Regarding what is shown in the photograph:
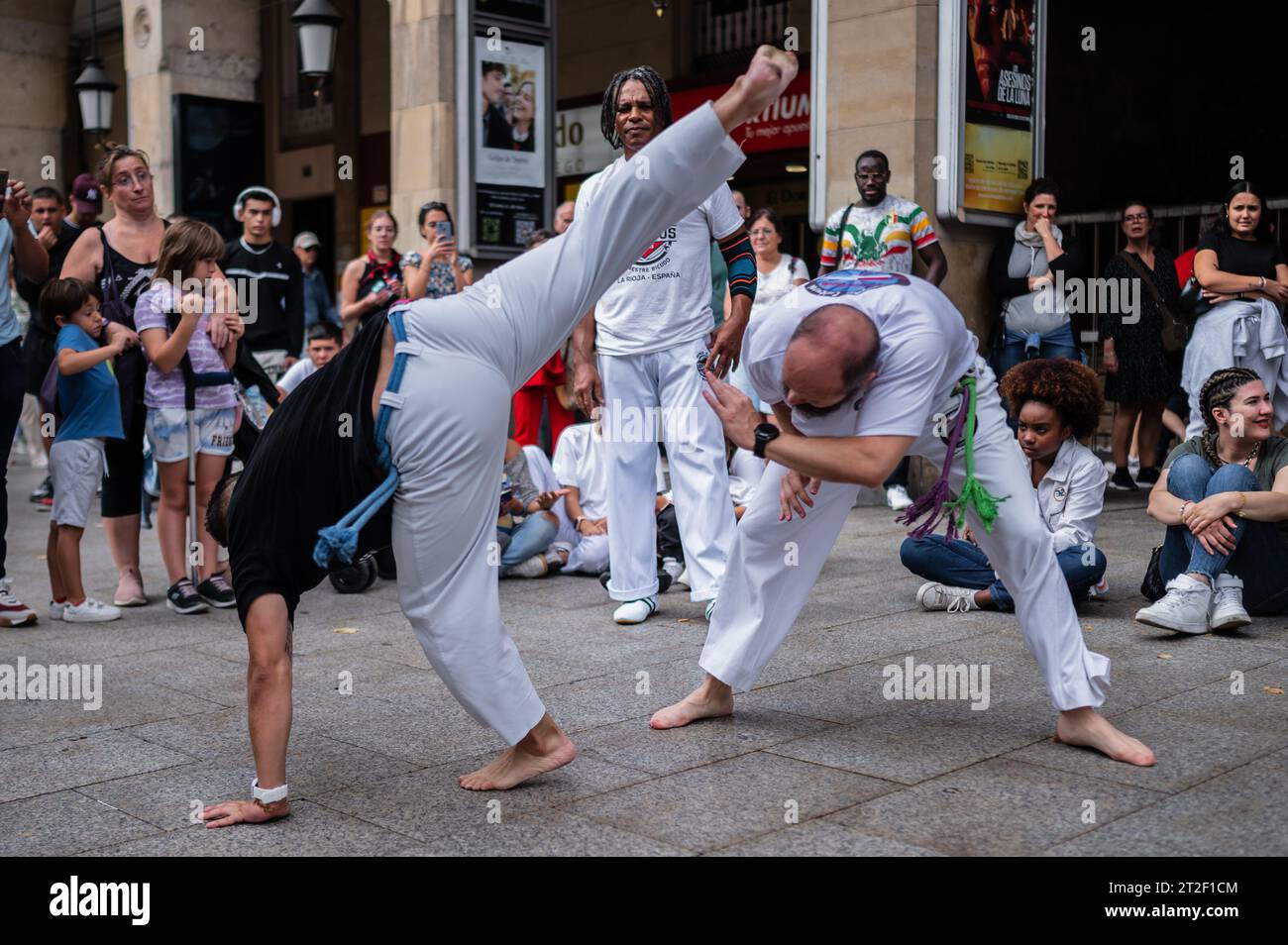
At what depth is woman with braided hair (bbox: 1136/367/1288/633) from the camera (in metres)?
5.48

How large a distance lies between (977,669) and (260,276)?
17.3ft

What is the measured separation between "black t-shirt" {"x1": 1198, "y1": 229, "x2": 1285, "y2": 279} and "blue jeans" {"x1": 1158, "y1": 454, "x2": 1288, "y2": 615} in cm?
284

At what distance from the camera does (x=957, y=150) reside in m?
9.17

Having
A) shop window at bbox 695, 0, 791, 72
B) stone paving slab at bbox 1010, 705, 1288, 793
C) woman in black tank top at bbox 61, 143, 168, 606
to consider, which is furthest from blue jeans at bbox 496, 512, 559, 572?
shop window at bbox 695, 0, 791, 72

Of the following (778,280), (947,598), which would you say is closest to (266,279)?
(778,280)

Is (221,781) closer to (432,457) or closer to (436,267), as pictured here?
(432,457)

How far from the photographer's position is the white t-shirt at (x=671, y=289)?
6.04 metres

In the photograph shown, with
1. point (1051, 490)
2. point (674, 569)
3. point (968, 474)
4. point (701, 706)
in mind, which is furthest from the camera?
point (674, 569)

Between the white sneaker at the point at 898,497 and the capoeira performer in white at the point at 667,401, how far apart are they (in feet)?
11.8

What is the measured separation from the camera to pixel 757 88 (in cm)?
347

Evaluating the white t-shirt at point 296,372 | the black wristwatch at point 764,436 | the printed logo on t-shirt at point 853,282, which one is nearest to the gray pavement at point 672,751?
the black wristwatch at point 764,436

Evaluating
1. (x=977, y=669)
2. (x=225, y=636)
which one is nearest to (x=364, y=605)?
(x=225, y=636)

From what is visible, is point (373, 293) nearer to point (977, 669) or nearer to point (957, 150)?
point (957, 150)

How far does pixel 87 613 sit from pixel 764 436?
3.98 metres
